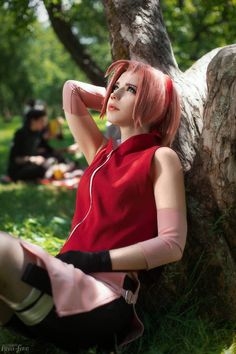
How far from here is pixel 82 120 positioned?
3.37m

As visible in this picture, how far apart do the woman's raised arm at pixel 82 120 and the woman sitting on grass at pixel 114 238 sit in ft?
0.06

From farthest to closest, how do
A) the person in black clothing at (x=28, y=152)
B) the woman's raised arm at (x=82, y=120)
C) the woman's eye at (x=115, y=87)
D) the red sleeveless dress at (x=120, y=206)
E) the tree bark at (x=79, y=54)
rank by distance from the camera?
the person in black clothing at (x=28, y=152) < the tree bark at (x=79, y=54) < the woman's raised arm at (x=82, y=120) < the woman's eye at (x=115, y=87) < the red sleeveless dress at (x=120, y=206)

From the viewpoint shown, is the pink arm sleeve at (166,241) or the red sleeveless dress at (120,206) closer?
the pink arm sleeve at (166,241)

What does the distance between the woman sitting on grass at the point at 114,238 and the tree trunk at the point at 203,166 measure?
0.85 ft

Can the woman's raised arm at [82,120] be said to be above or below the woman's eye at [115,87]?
below

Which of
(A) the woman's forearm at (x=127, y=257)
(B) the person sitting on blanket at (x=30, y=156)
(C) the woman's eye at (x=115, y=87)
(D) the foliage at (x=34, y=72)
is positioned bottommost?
(D) the foliage at (x=34, y=72)

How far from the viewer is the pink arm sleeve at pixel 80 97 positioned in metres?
3.38

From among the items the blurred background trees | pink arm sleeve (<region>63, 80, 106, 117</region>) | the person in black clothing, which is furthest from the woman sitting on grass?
the person in black clothing

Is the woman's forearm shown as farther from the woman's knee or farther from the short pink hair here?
the short pink hair

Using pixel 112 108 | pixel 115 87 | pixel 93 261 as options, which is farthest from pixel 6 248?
pixel 115 87

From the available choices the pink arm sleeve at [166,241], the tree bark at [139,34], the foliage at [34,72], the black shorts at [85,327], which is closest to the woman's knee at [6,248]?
the black shorts at [85,327]

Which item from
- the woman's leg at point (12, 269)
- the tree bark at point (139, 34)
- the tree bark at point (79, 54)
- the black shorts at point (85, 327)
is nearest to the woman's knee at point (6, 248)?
the woman's leg at point (12, 269)

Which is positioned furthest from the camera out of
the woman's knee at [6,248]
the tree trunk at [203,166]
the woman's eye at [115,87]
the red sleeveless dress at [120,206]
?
the woman's eye at [115,87]

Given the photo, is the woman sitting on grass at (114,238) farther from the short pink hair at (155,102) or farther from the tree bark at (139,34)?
the tree bark at (139,34)
